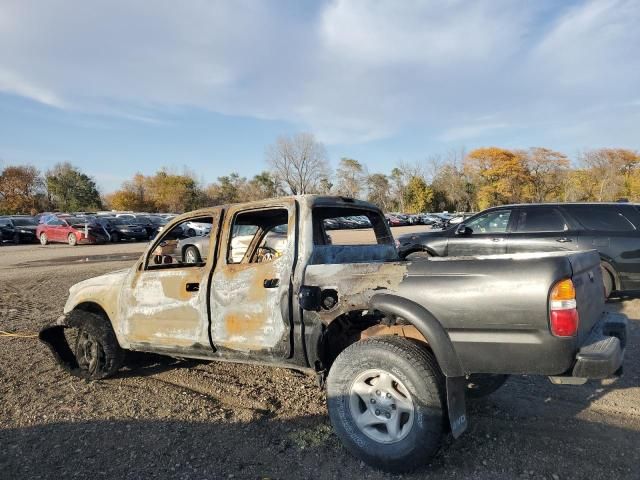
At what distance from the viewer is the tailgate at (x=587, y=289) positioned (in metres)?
2.78

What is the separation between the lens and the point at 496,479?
2842mm

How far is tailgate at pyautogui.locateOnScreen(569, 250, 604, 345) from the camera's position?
2.78 m

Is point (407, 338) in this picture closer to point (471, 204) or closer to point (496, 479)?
point (496, 479)

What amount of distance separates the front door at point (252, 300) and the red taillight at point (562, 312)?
1.77 meters

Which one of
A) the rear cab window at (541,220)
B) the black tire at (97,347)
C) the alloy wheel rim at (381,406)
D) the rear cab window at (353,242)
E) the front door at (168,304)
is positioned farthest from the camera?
the rear cab window at (541,220)

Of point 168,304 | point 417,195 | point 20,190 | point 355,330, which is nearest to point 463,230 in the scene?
point 355,330

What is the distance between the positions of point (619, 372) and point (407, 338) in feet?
4.72

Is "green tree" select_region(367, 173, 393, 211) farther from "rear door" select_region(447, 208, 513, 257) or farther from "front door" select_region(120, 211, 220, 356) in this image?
"front door" select_region(120, 211, 220, 356)

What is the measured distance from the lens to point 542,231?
760cm

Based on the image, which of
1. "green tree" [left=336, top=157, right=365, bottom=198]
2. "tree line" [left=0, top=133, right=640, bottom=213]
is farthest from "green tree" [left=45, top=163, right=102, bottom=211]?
"green tree" [left=336, top=157, right=365, bottom=198]

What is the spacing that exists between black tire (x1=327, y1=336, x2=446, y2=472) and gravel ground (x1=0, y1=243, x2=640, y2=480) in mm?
173

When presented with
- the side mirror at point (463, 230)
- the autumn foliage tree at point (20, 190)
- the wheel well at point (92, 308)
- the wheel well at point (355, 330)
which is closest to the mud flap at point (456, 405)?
the wheel well at point (355, 330)

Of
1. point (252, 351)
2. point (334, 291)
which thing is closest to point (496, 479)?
point (334, 291)

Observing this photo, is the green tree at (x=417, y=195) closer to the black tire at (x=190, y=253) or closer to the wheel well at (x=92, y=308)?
the black tire at (x=190, y=253)
